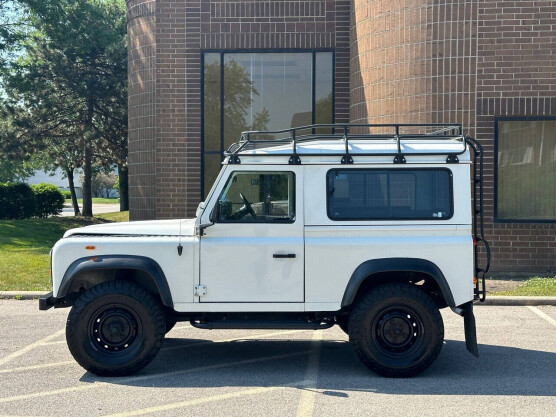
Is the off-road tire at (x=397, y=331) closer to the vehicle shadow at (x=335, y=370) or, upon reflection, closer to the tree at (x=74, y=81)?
the vehicle shadow at (x=335, y=370)

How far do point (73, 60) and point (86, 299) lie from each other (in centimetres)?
2538

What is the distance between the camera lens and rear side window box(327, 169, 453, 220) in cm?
712

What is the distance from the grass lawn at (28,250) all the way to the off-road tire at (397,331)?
6874mm

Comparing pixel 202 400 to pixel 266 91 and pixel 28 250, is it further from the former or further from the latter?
pixel 28 250

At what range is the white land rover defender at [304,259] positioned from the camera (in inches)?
276

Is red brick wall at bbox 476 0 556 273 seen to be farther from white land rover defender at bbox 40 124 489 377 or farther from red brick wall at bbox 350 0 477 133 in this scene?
white land rover defender at bbox 40 124 489 377

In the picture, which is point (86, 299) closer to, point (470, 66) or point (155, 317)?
point (155, 317)

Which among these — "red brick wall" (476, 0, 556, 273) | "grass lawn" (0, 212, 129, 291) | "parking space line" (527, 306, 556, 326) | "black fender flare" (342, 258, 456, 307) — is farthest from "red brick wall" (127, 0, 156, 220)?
"black fender flare" (342, 258, 456, 307)

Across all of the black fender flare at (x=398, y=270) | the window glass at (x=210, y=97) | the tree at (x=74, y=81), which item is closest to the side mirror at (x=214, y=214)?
the black fender flare at (x=398, y=270)

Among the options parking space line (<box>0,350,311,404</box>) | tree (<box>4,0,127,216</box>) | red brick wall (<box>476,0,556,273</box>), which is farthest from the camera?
tree (<box>4,0,127,216</box>)

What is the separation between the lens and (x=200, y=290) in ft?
23.1

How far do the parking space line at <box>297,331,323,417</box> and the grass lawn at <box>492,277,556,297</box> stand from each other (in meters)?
4.16

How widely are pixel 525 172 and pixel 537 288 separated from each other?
104 inches

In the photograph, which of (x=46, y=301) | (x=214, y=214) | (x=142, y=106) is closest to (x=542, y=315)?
(x=214, y=214)
